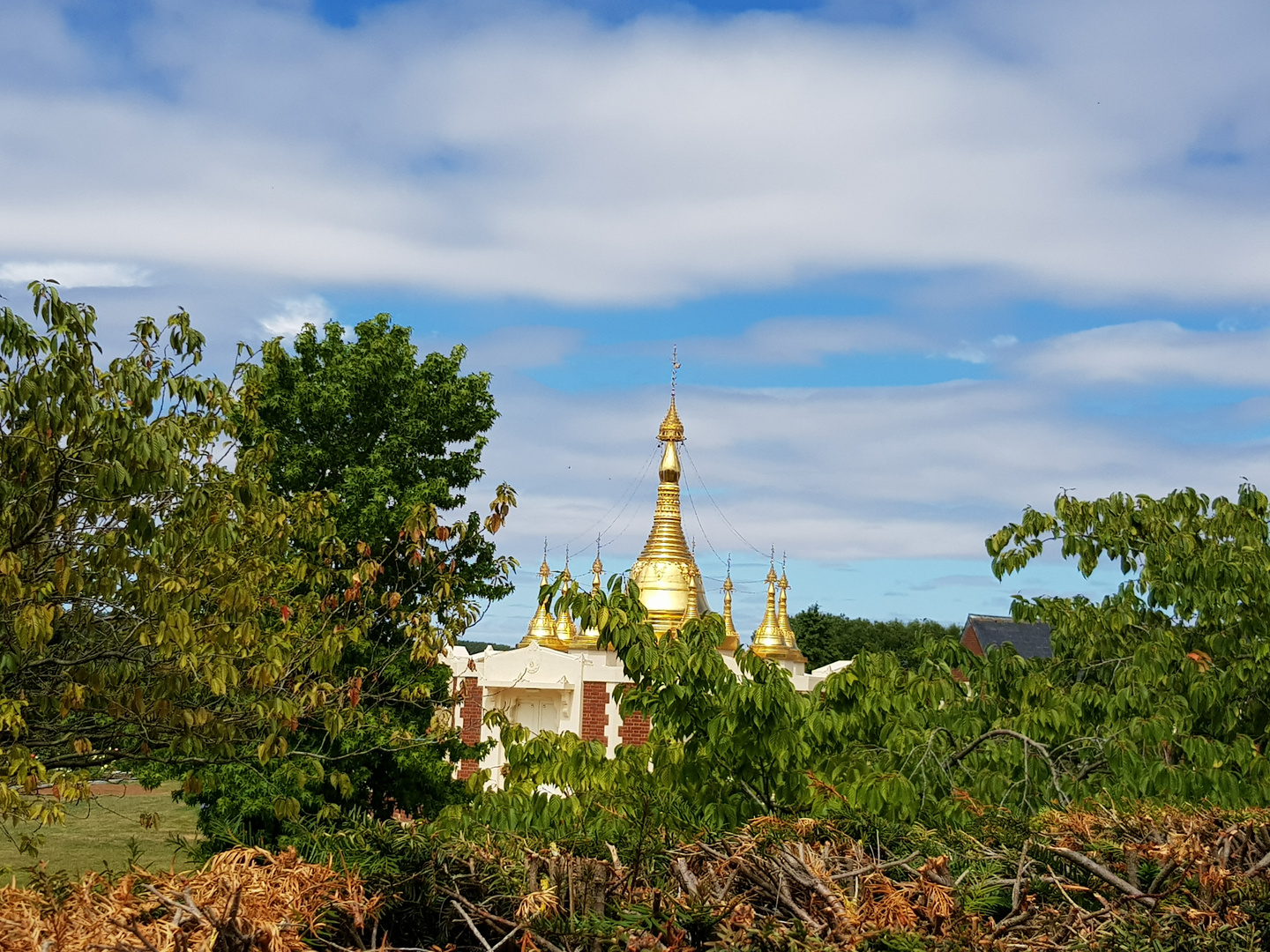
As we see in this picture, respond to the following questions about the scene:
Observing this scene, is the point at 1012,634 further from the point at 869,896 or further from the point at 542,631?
the point at 869,896

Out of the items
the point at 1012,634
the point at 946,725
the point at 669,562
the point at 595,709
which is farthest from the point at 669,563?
the point at 946,725

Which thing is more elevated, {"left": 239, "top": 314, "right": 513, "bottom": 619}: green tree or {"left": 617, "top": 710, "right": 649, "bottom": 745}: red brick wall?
{"left": 239, "top": 314, "right": 513, "bottom": 619}: green tree

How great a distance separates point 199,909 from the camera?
277 centimetres

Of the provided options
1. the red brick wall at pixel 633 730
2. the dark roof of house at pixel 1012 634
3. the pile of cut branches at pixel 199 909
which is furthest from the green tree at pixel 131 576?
the dark roof of house at pixel 1012 634

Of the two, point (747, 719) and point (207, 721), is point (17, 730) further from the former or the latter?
point (747, 719)

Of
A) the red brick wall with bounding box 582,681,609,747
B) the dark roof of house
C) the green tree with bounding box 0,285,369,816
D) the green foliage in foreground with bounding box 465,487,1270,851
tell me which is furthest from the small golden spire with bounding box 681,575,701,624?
the green tree with bounding box 0,285,369,816

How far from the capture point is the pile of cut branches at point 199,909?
2697 millimetres

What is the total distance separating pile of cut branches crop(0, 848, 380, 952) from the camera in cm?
270

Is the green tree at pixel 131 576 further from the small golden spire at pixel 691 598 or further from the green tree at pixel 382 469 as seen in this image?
the small golden spire at pixel 691 598

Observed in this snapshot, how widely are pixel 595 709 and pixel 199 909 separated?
27827 mm

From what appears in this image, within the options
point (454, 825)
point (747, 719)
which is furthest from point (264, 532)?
point (454, 825)

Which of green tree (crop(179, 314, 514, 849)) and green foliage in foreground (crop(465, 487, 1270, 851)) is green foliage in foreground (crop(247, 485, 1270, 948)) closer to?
green foliage in foreground (crop(465, 487, 1270, 851))

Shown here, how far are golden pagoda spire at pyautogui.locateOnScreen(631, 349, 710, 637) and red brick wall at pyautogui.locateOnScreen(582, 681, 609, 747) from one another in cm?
652

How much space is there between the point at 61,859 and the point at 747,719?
891 inches
